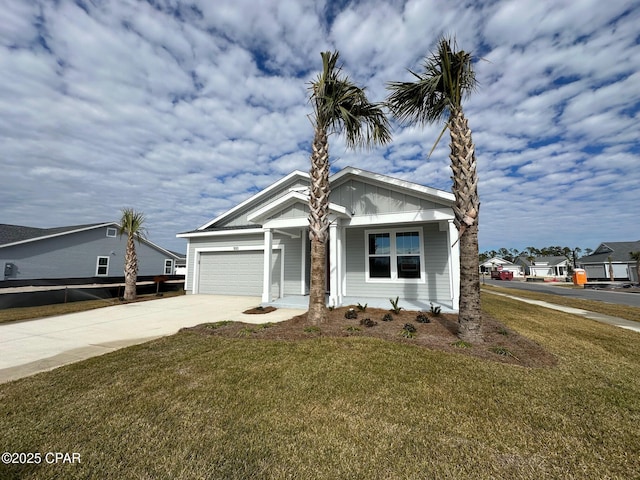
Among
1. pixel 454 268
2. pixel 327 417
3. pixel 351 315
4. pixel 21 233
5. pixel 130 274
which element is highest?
pixel 21 233

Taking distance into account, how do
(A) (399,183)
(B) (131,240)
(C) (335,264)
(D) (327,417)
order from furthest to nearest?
(B) (131,240)
(A) (399,183)
(C) (335,264)
(D) (327,417)

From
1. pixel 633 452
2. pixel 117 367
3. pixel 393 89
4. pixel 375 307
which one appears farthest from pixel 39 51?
pixel 633 452

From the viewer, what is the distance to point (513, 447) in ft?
7.97

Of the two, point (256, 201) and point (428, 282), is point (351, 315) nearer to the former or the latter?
point (428, 282)


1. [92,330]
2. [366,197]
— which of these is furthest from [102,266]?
[366,197]

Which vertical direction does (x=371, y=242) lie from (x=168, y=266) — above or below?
above

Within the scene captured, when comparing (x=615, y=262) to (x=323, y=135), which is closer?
(x=323, y=135)

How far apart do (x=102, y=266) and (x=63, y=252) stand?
255 cm

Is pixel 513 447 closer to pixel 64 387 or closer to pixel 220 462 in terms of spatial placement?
pixel 220 462

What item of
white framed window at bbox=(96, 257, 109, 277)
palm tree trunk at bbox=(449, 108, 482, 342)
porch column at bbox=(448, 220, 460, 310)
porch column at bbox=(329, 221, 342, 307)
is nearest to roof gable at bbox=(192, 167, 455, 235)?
porch column at bbox=(329, 221, 342, 307)

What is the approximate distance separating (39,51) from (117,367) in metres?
9.47

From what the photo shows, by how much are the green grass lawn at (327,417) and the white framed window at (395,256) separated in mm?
5481

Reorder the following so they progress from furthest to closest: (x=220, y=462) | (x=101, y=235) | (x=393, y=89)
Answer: (x=101, y=235), (x=393, y=89), (x=220, y=462)

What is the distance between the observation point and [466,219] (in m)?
5.50
